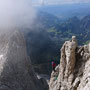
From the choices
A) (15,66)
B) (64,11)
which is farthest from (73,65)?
(64,11)

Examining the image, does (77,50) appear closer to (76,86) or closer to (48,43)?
(76,86)

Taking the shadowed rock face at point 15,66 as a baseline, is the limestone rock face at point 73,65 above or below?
above

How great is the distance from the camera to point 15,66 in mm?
41531

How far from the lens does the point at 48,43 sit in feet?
300

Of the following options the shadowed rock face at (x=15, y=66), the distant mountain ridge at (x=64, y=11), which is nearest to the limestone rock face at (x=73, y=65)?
the shadowed rock face at (x=15, y=66)

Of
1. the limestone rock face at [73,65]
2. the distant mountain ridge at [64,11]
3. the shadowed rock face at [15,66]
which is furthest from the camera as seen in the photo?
the distant mountain ridge at [64,11]

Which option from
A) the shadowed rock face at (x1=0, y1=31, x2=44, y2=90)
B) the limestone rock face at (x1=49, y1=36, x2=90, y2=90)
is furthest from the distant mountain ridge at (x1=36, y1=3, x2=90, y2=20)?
the limestone rock face at (x1=49, y1=36, x2=90, y2=90)

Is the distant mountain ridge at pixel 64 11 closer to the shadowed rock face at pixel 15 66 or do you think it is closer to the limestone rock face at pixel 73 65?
the shadowed rock face at pixel 15 66

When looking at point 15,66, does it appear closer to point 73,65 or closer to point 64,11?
point 73,65

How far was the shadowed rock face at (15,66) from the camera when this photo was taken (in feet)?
124

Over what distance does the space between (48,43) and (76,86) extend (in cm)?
7614

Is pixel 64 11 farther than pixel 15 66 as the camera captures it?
Yes

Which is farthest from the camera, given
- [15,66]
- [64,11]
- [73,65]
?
[64,11]

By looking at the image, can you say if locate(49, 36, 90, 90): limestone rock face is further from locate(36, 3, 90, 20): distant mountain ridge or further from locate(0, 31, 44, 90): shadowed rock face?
locate(36, 3, 90, 20): distant mountain ridge
